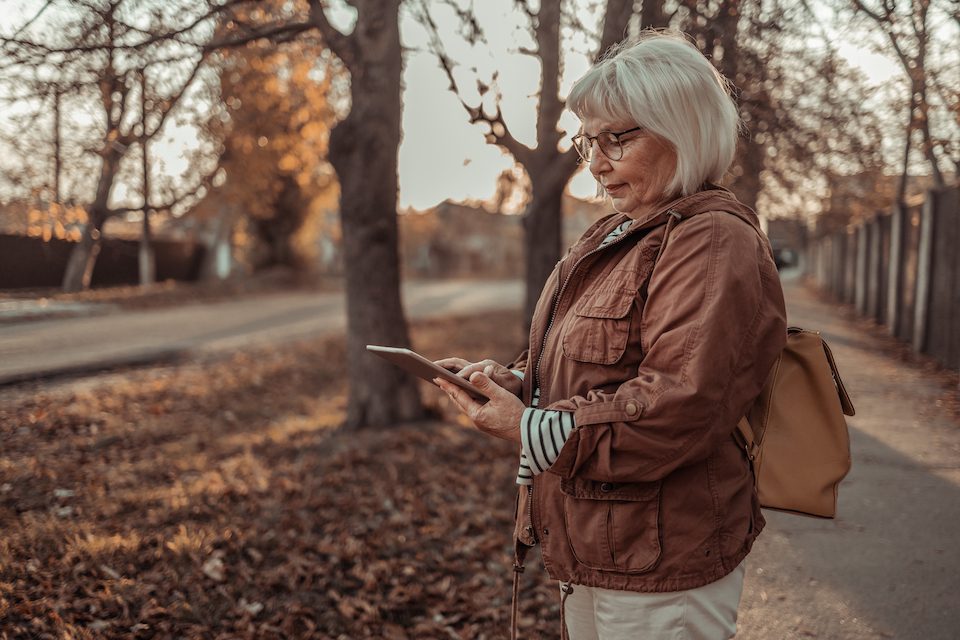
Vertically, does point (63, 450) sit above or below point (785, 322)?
below

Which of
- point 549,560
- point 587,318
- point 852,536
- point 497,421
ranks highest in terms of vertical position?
point 587,318

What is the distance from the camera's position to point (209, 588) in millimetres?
4125

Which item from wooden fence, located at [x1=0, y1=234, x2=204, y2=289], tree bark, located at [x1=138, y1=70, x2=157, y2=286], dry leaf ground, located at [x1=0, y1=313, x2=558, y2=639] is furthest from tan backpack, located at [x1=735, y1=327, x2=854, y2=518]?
tree bark, located at [x1=138, y1=70, x2=157, y2=286]

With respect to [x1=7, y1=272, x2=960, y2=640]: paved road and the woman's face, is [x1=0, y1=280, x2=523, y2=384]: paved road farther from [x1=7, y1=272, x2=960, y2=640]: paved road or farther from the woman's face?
the woman's face

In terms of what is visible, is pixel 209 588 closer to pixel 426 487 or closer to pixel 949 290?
pixel 426 487

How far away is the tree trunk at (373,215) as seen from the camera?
6.84 m

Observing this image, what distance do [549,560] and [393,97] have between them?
19.2 ft

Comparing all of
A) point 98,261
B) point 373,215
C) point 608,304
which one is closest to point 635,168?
point 608,304

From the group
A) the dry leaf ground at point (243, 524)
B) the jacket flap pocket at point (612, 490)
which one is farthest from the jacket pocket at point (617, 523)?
the dry leaf ground at point (243, 524)

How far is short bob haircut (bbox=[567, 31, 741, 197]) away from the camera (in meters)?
1.72

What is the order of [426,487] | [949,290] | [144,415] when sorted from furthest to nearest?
[949,290]
[144,415]
[426,487]

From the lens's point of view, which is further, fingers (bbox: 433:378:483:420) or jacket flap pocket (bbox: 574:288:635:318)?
fingers (bbox: 433:378:483:420)

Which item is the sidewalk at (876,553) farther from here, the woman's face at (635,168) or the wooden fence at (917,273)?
the wooden fence at (917,273)

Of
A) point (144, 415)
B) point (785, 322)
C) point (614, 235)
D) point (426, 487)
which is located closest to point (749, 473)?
point (785, 322)
